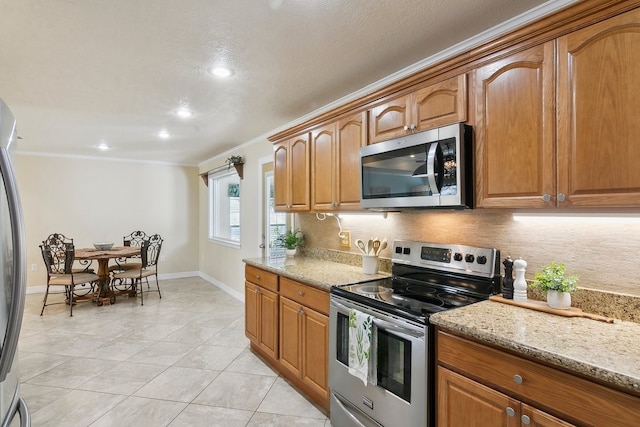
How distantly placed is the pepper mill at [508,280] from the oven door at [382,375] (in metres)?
0.55

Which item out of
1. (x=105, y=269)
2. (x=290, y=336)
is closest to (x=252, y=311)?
(x=290, y=336)

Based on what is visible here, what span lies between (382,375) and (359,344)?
19 centimetres

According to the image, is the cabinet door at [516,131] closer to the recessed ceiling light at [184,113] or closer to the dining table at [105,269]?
the recessed ceiling light at [184,113]

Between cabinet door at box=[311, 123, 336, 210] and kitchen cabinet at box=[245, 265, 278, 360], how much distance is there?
743mm

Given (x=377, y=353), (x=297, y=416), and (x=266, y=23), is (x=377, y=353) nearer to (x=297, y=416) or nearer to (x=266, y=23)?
(x=297, y=416)

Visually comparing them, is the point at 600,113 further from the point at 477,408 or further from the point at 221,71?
the point at 221,71

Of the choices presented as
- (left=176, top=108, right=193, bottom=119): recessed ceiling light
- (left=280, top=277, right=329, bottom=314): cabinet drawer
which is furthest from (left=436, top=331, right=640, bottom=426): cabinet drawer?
(left=176, top=108, right=193, bottom=119): recessed ceiling light

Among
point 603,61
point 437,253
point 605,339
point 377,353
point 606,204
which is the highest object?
point 603,61

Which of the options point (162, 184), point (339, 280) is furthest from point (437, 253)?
point (162, 184)

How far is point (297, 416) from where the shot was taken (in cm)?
230

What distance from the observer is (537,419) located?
3.87 ft

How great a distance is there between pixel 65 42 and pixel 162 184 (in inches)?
193

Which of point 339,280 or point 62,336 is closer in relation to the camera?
point 339,280

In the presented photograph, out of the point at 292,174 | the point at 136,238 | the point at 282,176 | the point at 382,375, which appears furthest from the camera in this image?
the point at 136,238
